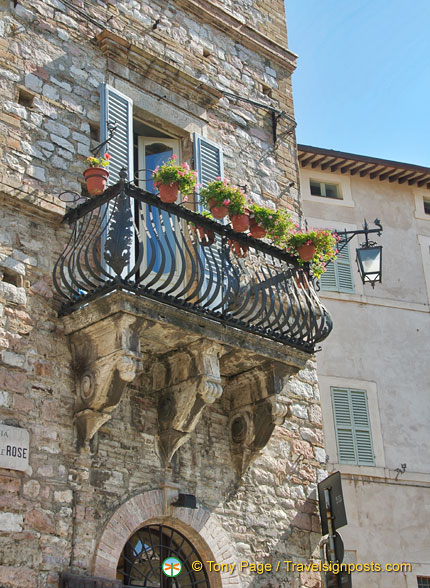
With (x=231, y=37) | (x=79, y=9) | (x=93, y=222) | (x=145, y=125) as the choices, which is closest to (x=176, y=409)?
(x=93, y=222)

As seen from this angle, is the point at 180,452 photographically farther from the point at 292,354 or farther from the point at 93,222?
the point at 93,222

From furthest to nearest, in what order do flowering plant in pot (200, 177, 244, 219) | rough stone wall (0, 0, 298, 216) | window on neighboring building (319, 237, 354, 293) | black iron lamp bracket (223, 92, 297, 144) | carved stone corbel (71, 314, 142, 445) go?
window on neighboring building (319, 237, 354, 293), black iron lamp bracket (223, 92, 297, 144), flowering plant in pot (200, 177, 244, 219), rough stone wall (0, 0, 298, 216), carved stone corbel (71, 314, 142, 445)

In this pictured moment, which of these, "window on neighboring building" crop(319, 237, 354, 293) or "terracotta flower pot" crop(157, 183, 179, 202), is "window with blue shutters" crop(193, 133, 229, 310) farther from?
"window on neighboring building" crop(319, 237, 354, 293)

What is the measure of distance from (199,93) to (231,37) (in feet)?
4.65

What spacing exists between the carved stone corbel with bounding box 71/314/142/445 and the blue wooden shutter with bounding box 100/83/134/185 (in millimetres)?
1724

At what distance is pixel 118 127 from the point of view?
877cm

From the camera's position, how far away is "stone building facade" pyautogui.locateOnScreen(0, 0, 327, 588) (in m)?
7.11

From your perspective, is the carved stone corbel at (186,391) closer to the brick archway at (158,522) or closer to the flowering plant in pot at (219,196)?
the brick archway at (158,522)

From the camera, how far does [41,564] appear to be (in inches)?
264

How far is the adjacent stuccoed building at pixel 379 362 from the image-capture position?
12.5 metres

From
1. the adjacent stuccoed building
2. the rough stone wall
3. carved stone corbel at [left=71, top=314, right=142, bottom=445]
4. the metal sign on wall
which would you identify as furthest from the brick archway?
the adjacent stuccoed building

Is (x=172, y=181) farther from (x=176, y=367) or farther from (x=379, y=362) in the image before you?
(x=379, y=362)

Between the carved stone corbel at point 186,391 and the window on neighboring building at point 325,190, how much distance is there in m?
7.22

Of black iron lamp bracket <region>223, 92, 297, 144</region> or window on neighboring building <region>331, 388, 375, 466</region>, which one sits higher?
black iron lamp bracket <region>223, 92, 297, 144</region>
